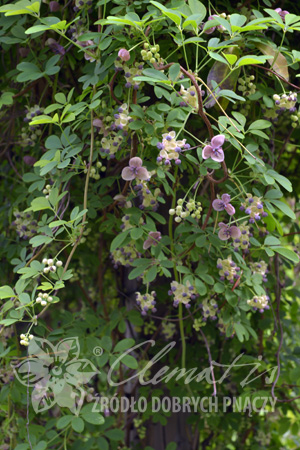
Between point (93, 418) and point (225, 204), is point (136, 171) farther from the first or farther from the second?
point (93, 418)

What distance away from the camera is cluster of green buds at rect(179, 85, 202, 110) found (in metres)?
0.94

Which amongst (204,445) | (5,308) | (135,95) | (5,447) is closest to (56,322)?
(5,447)

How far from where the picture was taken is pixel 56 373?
1183mm

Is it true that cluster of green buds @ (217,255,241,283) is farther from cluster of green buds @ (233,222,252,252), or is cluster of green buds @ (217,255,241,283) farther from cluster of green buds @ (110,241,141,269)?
cluster of green buds @ (110,241,141,269)

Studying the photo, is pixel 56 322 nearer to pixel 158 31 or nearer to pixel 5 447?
pixel 5 447

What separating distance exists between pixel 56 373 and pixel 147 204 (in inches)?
17.5

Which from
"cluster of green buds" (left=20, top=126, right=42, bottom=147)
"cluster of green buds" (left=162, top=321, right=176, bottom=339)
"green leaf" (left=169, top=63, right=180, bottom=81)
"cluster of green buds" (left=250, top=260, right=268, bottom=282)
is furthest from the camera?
"cluster of green buds" (left=162, top=321, right=176, bottom=339)

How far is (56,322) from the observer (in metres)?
1.78

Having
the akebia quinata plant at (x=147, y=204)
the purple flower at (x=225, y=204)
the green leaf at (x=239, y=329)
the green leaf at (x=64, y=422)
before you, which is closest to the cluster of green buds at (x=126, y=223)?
the akebia quinata plant at (x=147, y=204)

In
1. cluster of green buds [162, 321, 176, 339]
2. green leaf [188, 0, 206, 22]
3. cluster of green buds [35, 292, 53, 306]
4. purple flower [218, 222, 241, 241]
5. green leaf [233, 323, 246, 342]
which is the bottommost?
cluster of green buds [162, 321, 176, 339]

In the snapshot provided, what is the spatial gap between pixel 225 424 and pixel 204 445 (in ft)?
0.56

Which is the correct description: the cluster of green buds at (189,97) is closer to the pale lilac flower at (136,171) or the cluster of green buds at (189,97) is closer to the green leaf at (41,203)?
the pale lilac flower at (136,171)

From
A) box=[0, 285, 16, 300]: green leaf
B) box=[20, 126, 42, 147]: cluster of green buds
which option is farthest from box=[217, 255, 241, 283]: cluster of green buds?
box=[20, 126, 42, 147]: cluster of green buds

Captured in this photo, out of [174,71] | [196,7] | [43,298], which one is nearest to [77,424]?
[43,298]
